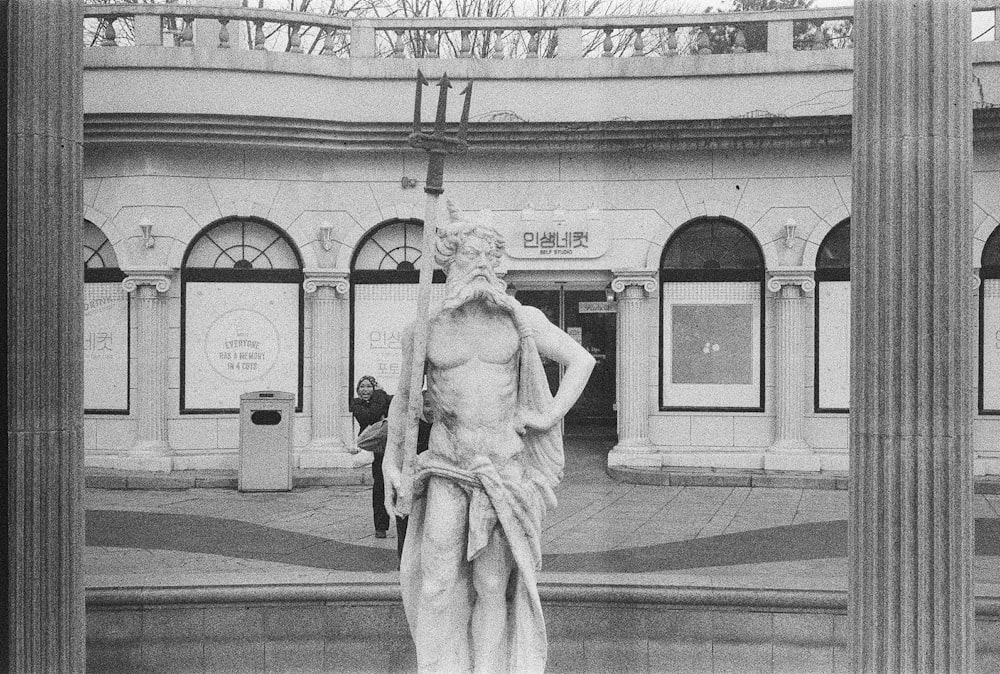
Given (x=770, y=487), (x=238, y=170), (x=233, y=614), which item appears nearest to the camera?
(x=233, y=614)

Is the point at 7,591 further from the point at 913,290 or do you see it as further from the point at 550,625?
the point at 913,290

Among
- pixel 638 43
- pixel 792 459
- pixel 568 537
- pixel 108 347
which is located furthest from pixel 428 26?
pixel 568 537

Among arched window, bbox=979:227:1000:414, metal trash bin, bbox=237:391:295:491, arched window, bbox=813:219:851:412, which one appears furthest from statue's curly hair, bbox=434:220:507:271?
arched window, bbox=979:227:1000:414

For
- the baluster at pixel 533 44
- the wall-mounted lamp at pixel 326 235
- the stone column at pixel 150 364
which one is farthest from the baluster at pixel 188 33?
the baluster at pixel 533 44

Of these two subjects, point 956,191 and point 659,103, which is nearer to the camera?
point 956,191

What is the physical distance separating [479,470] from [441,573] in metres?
0.47

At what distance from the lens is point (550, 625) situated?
20.8 ft

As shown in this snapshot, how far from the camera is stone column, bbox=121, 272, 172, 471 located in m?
14.5

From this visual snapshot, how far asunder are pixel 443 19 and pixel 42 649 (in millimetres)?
11692

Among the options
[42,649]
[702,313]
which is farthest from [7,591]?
[702,313]

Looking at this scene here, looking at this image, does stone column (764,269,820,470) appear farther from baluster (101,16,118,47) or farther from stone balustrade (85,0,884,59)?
baluster (101,16,118,47)

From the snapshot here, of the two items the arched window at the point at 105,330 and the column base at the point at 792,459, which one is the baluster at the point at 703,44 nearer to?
the column base at the point at 792,459

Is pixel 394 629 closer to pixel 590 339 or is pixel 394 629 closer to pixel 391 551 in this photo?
pixel 391 551

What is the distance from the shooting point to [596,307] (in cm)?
1758
